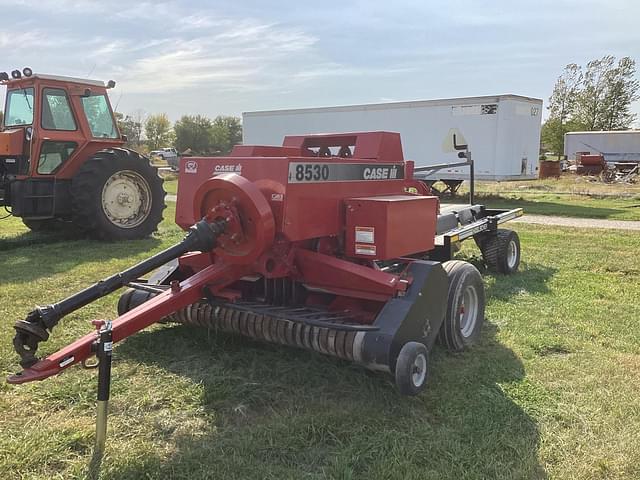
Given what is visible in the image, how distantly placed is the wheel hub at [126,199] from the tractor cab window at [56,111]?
3.40ft

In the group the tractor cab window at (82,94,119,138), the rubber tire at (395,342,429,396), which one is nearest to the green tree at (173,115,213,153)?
the tractor cab window at (82,94,119,138)

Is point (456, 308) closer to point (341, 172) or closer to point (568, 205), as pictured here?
point (341, 172)

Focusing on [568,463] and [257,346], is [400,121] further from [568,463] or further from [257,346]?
[568,463]

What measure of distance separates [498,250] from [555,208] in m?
9.31

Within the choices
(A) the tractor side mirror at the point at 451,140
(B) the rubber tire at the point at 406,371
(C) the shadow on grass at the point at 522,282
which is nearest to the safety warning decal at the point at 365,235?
(B) the rubber tire at the point at 406,371

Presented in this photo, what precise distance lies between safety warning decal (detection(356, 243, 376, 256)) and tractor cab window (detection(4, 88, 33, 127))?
22.6 feet

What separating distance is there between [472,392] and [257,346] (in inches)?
61.0

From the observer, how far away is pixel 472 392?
3.69 m

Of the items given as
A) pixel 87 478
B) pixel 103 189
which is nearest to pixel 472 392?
pixel 87 478

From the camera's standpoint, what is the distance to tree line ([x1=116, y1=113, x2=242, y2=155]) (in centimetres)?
6419

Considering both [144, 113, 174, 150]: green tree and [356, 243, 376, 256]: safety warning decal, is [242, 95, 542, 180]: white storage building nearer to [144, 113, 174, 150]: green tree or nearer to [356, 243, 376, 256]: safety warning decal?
[356, 243, 376, 256]: safety warning decal

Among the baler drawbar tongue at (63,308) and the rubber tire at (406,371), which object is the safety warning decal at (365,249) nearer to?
the rubber tire at (406,371)

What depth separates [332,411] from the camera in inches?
133

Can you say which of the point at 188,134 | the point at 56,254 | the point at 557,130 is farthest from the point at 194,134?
the point at 56,254
